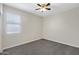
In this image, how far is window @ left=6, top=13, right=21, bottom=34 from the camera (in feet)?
12.5

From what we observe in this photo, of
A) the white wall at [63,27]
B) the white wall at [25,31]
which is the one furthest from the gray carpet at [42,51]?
the white wall at [63,27]

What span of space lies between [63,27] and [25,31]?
238 centimetres

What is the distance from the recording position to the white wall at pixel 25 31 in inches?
149

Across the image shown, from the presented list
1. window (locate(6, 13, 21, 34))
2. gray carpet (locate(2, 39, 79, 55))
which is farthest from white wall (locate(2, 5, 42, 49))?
gray carpet (locate(2, 39, 79, 55))

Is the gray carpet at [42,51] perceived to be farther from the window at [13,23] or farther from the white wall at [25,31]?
the window at [13,23]

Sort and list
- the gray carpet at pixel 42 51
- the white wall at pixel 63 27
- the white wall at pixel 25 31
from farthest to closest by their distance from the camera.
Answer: the white wall at pixel 63 27, the white wall at pixel 25 31, the gray carpet at pixel 42 51

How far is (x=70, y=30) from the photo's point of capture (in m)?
4.36

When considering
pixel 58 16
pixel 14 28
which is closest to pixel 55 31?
pixel 58 16

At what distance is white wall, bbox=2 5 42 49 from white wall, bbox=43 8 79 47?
707mm

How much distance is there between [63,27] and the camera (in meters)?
4.87

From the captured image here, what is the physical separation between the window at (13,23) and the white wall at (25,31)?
8.1 inches

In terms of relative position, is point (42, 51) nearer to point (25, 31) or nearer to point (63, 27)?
point (25, 31)

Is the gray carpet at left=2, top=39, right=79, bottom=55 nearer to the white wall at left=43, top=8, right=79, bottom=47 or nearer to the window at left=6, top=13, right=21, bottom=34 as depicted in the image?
the white wall at left=43, top=8, right=79, bottom=47

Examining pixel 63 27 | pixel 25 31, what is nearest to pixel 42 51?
pixel 25 31
